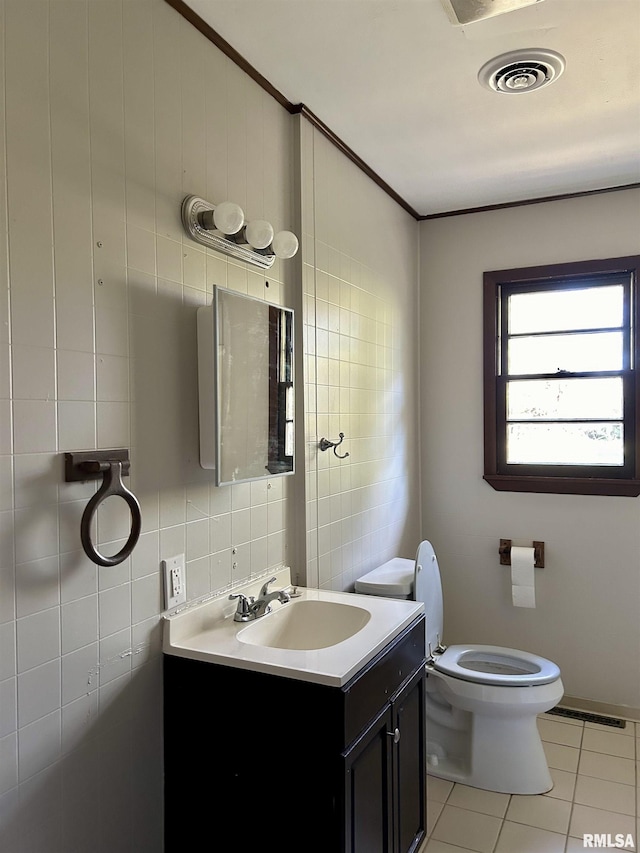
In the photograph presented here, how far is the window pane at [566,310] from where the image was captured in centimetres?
301

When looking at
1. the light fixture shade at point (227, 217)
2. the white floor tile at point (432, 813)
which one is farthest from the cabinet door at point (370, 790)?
the light fixture shade at point (227, 217)

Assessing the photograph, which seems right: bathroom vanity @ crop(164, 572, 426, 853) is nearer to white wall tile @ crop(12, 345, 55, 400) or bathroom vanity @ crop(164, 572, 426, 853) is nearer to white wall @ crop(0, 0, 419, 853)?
white wall @ crop(0, 0, 419, 853)

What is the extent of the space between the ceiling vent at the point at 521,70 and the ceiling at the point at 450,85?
0.08 feet

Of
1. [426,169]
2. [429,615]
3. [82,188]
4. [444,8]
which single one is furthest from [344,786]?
[426,169]

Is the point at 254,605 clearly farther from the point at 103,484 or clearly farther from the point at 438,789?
the point at 438,789

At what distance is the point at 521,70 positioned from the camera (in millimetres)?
1936

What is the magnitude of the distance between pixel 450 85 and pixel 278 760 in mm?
2034

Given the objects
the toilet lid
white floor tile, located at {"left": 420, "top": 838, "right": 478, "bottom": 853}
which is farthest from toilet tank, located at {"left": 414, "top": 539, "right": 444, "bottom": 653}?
white floor tile, located at {"left": 420, "top": 838, "right": 478, "bottom": 853}

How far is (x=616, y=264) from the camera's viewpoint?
2936 millimetres

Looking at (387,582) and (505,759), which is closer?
(505,759)

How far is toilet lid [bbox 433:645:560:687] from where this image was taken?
2.39 meters

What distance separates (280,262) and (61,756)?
1.54 metres

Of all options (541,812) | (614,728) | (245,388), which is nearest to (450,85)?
(245,388)

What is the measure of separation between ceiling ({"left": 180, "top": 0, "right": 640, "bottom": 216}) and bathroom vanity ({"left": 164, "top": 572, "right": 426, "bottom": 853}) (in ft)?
5.47
